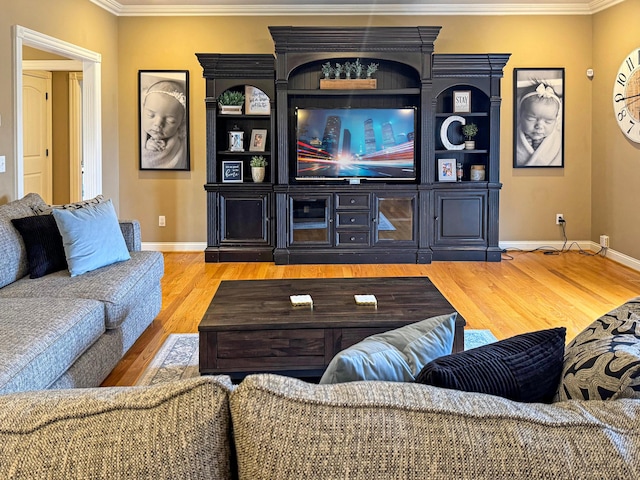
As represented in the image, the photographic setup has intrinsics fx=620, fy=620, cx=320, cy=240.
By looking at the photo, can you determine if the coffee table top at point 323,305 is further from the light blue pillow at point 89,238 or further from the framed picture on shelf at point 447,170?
the framed picture on shelf at point 447,170

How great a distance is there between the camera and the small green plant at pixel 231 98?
654 cm

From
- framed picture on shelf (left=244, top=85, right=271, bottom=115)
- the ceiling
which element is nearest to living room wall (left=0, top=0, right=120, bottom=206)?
the ceiling

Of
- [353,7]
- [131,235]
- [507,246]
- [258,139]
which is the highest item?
[353,7]

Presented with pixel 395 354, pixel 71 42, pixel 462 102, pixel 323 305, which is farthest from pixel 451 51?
pixel 395 354

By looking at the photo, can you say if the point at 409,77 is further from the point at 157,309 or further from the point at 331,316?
the point at 331,316

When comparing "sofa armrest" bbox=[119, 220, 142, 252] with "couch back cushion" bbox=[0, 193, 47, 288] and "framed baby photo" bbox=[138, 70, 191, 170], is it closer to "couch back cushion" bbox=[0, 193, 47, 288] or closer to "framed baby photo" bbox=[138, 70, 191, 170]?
"couch back cushion" bbox=[0, 193, 47, 288]

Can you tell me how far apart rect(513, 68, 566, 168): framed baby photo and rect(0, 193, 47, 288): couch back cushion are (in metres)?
5.28

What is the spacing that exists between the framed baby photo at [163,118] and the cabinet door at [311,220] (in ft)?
4.91

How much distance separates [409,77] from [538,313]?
10.8ft

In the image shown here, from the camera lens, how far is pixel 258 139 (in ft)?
22.1

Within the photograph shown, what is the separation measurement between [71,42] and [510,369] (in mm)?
5609

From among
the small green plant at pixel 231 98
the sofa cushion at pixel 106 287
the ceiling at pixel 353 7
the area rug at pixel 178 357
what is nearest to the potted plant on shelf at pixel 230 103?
the small green plant at pixel 231 98

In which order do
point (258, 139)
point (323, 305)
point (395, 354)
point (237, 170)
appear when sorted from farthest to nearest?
point (258, 139)
point (237, 170)
point (323, 305)
point (395, 354)

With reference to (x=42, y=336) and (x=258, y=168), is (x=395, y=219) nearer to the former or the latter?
(x=258, y=168)
